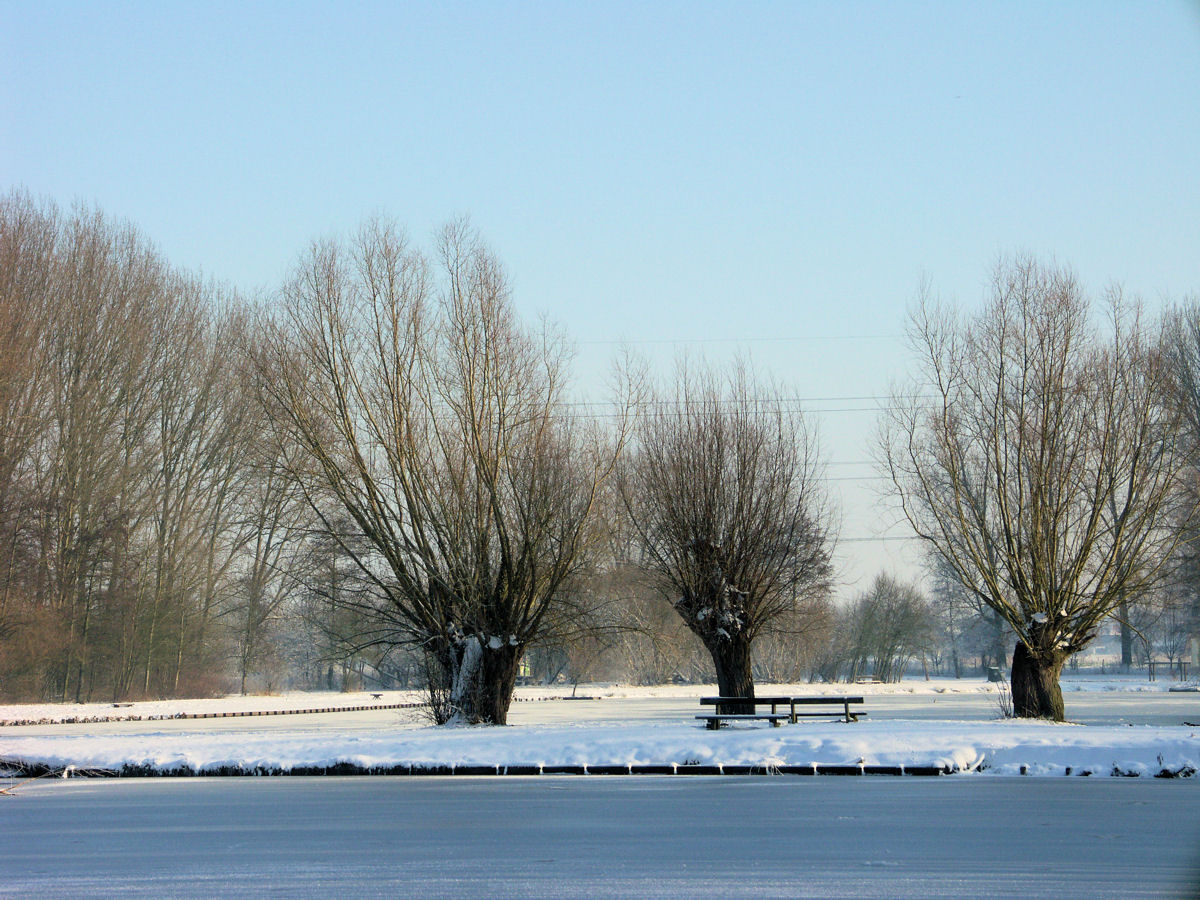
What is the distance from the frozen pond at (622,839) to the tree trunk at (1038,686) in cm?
823

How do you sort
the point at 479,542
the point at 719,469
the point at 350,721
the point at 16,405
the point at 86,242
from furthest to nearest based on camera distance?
the point at 86,242 → the point at 16,405 → the point at 350,721 → the point at 719,469 → the point at 479,542

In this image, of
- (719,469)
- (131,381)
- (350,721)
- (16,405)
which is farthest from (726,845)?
(131,381)

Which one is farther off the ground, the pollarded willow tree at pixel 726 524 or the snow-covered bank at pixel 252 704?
the pollarded willow tree at pixel 726 524

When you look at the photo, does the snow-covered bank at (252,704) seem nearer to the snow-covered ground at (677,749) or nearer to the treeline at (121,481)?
the treeline at (121,481)

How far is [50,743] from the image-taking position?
17.5 m

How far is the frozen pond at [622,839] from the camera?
23.8ft

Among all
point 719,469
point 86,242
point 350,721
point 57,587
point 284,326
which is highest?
point 86,242

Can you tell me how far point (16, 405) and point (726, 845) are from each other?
3602 centimetres

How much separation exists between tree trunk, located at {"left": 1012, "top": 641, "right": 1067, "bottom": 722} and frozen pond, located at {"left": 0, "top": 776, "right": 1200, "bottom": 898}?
Answer: 8.23 m

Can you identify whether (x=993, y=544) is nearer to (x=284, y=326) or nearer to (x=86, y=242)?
(x=284, y=326)

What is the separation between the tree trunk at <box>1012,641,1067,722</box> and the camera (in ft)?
67.9

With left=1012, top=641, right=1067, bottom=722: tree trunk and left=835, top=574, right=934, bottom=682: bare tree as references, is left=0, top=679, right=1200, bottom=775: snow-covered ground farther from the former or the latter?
left=835, top=574, right=934, bottom=682: bare tree

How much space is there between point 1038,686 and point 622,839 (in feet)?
48.0

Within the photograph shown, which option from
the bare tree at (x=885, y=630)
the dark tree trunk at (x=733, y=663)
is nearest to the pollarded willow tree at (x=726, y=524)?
the dark tree trunk at (x=733, y=663)
